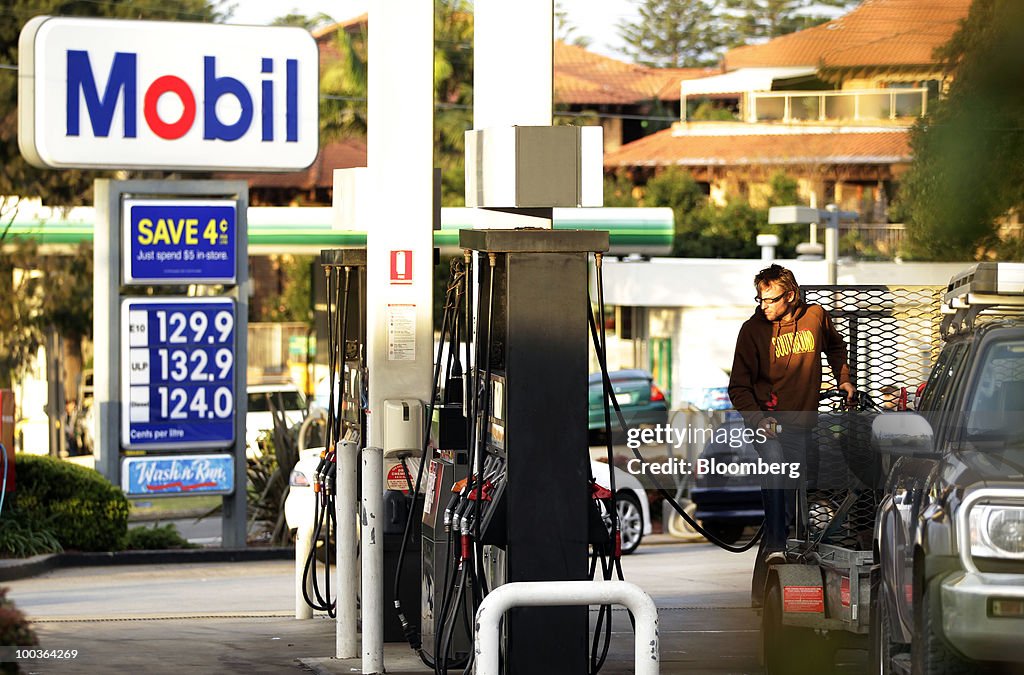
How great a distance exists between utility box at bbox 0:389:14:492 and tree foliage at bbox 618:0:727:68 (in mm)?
6607

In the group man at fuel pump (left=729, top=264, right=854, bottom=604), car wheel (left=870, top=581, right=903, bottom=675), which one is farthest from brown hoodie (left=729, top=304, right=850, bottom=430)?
car wheel (left=870, top=581, right=903, bottom=675)

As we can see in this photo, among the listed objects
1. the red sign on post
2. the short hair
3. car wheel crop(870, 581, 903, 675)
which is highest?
the red sign on post

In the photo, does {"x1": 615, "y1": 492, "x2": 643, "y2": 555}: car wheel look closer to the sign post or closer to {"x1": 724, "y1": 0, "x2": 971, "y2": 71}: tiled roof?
the sign post

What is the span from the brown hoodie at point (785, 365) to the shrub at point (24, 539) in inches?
330

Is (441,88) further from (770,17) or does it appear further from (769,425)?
(769,425)

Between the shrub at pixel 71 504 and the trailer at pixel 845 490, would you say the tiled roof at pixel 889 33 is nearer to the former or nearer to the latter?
the trailer at pixel 845 490

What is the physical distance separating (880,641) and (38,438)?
28331mm

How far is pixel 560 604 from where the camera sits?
5.91 metres

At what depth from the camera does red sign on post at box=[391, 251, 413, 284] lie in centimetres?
1040

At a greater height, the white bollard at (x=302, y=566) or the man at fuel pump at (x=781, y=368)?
the man at fuel pump at (x=781, y=368)

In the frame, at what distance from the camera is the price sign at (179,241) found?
1630 cm

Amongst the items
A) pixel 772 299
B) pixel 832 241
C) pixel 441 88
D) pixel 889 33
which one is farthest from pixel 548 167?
pixel 441 88

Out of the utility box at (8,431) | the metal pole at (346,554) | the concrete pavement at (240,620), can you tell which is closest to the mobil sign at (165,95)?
the utility box at (8,431)

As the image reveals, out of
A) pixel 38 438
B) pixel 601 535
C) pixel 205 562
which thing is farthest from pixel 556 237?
pixel 38 438
